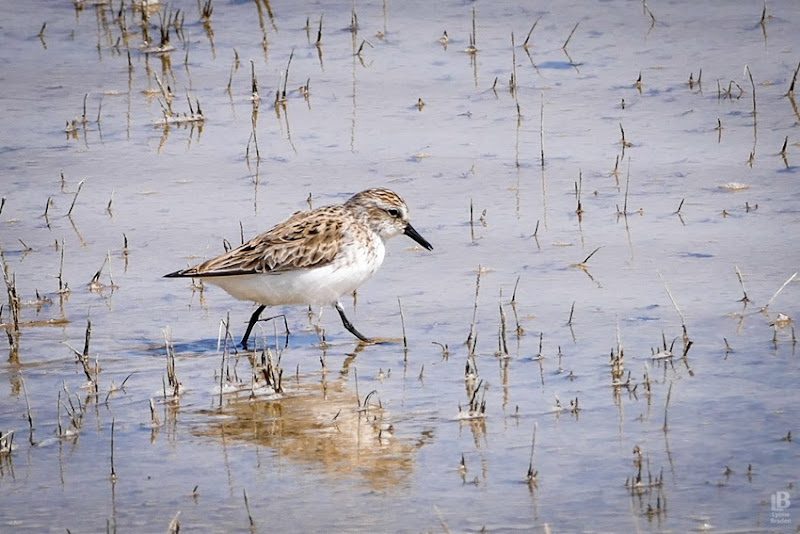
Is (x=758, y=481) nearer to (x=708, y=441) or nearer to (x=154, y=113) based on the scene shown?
(x=708, y=441)

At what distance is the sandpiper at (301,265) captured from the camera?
9.84 meters

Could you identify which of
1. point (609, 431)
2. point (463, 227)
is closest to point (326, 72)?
point (463, 227)

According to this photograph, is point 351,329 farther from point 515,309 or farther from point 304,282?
point 515,309

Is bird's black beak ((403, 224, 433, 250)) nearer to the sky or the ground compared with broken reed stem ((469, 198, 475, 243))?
nearer to the sky

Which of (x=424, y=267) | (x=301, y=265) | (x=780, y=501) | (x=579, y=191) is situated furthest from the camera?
(x=579, y=191)

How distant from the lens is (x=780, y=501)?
705cm

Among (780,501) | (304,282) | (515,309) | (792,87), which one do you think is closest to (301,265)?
(304,282)

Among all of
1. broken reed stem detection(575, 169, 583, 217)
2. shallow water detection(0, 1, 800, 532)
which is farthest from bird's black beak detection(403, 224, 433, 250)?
broken reed stem detection(575, 169, 583, 217)

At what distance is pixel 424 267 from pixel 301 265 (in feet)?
5.90

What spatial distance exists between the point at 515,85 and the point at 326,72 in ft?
7.37

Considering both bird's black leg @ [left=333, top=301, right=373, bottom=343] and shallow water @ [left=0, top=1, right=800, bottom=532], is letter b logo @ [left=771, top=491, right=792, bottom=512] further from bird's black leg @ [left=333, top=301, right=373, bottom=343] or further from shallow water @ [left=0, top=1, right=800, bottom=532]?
bird's black leg @ [left=333, top=301, right=373, bottom=343]

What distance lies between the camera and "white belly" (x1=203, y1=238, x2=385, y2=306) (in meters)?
9.88

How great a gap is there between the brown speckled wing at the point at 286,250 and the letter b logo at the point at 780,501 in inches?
155

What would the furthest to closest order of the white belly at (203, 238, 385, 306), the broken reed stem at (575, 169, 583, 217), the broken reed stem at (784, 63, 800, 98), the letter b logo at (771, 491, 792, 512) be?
the broken reed stem at (784, 63, 800, 98) < the broken reed stem at (575, 169, 583, 217) < the white belly at (203, 238, 385, 306) < the letter b logo at (771, 491, 792, 512)
